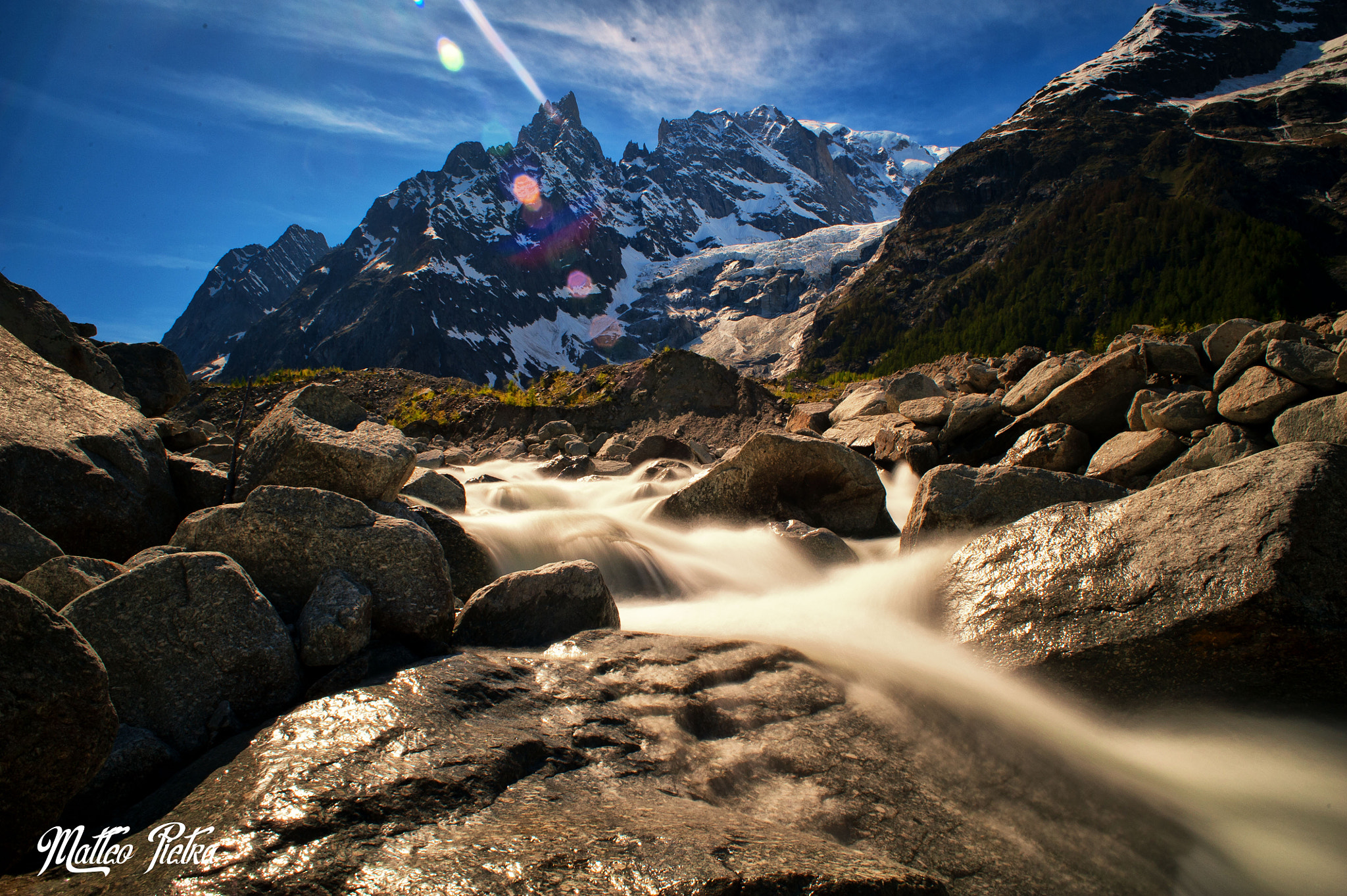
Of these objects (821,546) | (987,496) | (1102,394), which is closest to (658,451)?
(821,546)

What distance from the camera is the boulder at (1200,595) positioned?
3.42 metres

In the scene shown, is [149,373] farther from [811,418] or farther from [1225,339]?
[1225,339]

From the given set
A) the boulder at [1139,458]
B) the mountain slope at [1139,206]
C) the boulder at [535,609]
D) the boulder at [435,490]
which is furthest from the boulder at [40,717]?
the mountain slope at [1139,206]

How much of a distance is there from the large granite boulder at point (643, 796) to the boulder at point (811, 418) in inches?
489

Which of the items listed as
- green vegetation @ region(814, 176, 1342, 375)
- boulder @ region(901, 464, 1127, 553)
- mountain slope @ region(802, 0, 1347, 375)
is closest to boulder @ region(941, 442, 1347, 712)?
boulder @ region(901, 464, 1127, 553)

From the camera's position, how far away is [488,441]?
60.8ft

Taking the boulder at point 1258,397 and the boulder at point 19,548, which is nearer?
the boulder at point 19,548

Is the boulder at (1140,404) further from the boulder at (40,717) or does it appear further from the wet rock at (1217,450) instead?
the boulder at (40,717)

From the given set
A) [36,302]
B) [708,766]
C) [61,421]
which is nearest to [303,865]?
[708,766]

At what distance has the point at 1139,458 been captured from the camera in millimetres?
7742

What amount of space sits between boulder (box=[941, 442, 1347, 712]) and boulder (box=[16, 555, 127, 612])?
18.5ft

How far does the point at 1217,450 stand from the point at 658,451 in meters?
10.5

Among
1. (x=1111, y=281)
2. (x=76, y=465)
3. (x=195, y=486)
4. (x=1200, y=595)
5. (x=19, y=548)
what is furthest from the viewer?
(x=1111, y=281)

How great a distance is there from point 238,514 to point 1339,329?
13.0 metres
